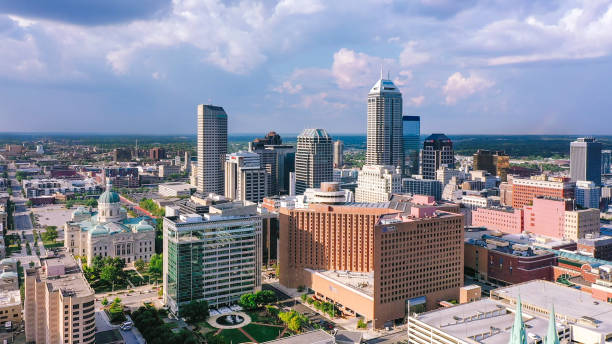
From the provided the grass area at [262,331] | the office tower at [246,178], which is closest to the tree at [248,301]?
the grass area at [262,331]

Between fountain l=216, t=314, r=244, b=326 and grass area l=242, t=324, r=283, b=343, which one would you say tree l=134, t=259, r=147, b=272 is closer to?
fountain l=216, t=314, r=244, b=326

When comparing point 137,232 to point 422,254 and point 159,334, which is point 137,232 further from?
point 422,254

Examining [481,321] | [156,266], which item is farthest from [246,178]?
[481,321]

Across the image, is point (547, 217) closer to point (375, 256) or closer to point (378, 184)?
point (378, 184)

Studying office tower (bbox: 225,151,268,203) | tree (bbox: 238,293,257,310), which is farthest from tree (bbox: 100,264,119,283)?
office tower (bbox: 225,151,268,203)

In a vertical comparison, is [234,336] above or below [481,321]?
below
